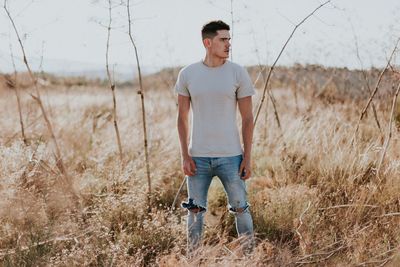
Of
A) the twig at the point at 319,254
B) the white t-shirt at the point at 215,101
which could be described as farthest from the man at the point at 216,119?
the twig at the point at 319,254

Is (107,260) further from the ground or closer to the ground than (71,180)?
closer to the ground

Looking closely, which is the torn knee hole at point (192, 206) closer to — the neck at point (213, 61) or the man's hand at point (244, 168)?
the man's hand at point (244, 168)

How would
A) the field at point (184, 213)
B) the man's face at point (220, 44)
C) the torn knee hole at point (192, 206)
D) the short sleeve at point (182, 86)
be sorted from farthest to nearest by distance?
1. the field at point (184, 213)
2. the torn knee hole at point (192, 206)
3. the short sleeve at point (182, 86)
4. the man's face at point (220, 44)

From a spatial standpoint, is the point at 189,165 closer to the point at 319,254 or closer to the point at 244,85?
the point at 244,85

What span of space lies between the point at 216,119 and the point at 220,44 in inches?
18.0

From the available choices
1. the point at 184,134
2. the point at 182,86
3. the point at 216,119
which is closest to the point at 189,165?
the point at 184,134

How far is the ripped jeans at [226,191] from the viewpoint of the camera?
151 inches

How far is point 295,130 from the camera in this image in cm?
681

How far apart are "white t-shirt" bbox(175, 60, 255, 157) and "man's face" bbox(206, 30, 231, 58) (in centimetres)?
9

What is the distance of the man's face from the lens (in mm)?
3754

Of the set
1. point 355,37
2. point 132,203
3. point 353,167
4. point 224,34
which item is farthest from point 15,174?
point 355,37

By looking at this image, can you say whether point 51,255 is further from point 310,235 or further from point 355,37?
point 355,37

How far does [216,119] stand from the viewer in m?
3.81

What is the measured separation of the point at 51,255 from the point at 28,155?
1.45m
